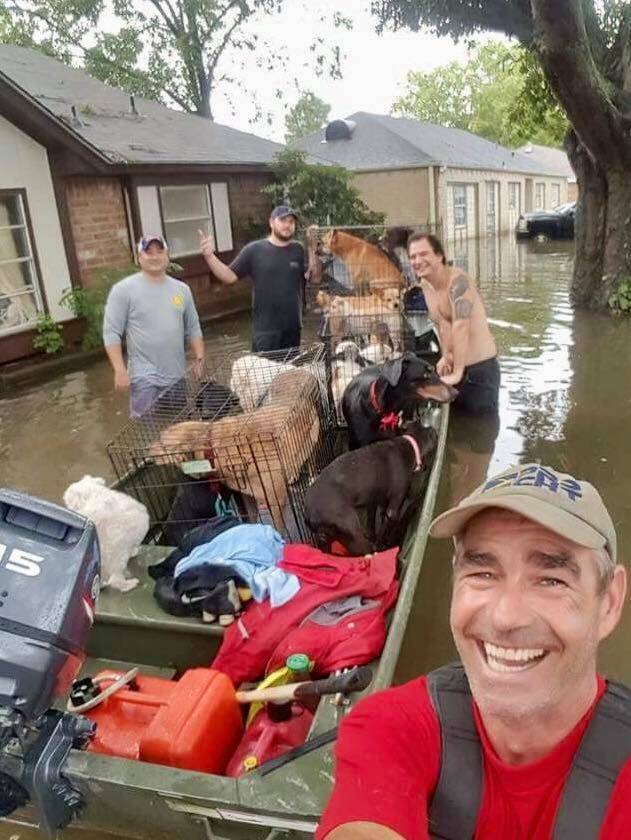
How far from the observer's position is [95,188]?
11.3 metres

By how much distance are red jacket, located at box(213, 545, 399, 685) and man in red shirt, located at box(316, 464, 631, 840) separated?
44.6 inches

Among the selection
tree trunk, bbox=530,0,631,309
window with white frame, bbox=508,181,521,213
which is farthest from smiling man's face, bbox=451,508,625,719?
window with white frame, bbox=508,181,521,213

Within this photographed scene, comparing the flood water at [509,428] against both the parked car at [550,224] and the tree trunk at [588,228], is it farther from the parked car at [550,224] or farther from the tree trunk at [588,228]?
the parked car at [550,224]

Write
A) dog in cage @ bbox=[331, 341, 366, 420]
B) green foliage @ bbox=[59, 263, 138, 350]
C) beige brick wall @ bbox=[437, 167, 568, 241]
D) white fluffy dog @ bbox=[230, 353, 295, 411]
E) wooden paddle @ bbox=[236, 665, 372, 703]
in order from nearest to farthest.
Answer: wooden paddle @ bbox=[236, 665, 372, 703], white fluffy dog @ bbox=[230, 353, 295, 411], dog in cage @ bbox=[331, 341, 366, 420], green foliage @ bbox=[59, 263, 138, 350], beige brick wall @ bbox=[437, 167, 568, 241]

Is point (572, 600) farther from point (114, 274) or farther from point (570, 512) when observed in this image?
point (114, 274)

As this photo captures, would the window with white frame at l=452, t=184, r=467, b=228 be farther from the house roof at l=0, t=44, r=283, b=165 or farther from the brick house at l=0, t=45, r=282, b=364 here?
the brick house at l=0, t=45, r=282, b=364

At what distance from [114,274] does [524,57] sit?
956 cm

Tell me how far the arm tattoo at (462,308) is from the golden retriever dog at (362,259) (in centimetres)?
223

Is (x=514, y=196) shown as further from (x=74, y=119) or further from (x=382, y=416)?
(x=382, y=416)

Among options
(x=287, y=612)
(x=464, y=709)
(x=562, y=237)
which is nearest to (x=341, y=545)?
(x=287, y=612)

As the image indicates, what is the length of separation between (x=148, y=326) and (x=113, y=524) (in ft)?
7.15

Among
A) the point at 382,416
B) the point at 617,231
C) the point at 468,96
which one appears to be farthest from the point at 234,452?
the point at 468,96

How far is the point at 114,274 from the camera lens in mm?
11102

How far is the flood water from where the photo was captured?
4211 mm
